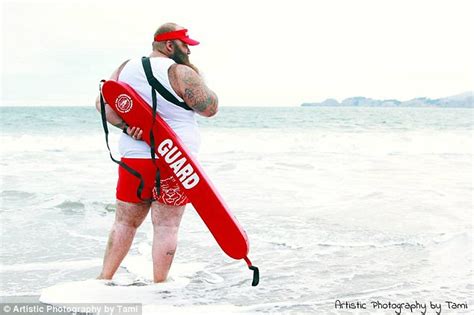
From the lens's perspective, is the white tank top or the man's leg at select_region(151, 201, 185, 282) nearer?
the white tank top

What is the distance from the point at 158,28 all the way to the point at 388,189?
5.67 m

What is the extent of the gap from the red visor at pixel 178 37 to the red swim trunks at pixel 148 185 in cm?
73

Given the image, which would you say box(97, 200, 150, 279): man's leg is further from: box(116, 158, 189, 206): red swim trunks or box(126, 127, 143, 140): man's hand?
box(126, 127, 143, 140): man's hand

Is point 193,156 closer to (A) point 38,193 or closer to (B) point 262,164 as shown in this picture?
(A) point 38,193

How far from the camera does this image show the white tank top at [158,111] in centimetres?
336

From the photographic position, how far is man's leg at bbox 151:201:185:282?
3.49 meters

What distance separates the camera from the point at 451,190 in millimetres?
8227

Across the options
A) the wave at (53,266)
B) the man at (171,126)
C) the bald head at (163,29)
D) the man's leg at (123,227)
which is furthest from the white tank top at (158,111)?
the wave at (53,266)

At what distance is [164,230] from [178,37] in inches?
46.1

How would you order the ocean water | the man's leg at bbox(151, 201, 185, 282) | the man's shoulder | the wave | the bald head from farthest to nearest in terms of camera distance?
the wave < the ocean water < the man's leg at bbox(151, 201, 185, 282) < the bald head < the man's shoulder

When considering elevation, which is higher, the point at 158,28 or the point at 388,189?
the point at 158,28

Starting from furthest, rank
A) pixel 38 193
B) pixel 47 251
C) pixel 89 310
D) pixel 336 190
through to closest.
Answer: pixel 336 190 < pixel 38 193 < pixel 47 251 < pixel 89 310

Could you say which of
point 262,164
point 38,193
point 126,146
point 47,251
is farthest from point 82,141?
point 126,146

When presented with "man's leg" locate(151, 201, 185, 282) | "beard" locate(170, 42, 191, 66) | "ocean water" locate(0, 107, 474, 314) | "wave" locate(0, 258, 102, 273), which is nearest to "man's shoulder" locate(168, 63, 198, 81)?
"beard" locate(170, 42, 191, 66)
